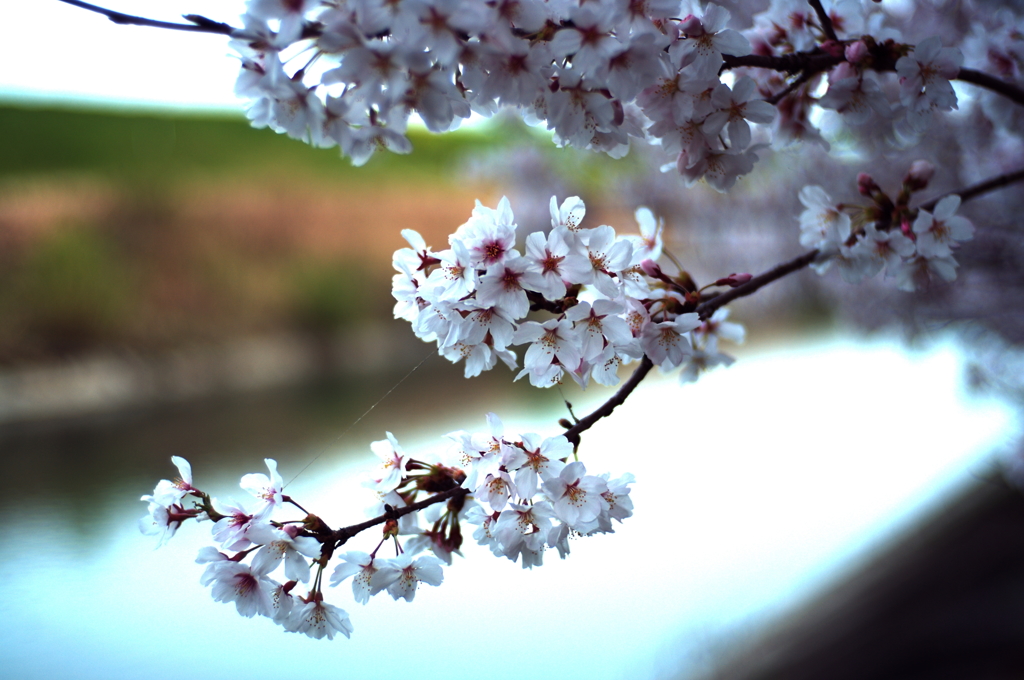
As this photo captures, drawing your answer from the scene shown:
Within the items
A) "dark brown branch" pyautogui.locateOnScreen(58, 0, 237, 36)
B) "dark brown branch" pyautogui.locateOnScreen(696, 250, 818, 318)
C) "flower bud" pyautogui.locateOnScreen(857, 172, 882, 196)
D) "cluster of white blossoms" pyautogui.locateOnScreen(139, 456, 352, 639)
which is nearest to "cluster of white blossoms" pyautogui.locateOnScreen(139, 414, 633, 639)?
"cluster of white blossoms" pyautogui.locateOnScreen(139, 456, 352, 639)

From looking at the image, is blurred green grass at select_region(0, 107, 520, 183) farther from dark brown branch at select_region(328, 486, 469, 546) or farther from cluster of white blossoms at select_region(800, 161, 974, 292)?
dark brown branch at select_region(328, 486, 469, 546)

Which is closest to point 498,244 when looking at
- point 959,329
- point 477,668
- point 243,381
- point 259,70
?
point 259,70

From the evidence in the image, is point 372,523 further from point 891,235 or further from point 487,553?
point 487,553

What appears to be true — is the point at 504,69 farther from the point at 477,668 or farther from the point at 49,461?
the point at 49,461

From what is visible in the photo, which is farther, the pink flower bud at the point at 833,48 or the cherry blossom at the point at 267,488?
the pink flower bud at the point at 833,48

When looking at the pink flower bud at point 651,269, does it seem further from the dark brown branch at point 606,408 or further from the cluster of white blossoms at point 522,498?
the cluster of white blossoms at point 522,498

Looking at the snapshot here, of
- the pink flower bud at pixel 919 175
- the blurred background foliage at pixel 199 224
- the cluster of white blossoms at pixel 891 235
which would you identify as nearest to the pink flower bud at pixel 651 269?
the cluster of white blossoms at pixel 891 235
